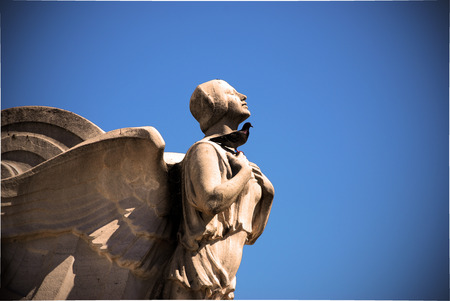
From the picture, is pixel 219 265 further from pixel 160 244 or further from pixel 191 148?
pixel 191 148

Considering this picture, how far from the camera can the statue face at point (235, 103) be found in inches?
293

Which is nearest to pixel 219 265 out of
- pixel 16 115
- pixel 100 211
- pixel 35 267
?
pixel 100 211

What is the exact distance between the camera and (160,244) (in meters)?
7.00

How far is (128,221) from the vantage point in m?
6.87

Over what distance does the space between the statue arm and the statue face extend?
0.73 m

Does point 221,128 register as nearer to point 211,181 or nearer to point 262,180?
point 262,180

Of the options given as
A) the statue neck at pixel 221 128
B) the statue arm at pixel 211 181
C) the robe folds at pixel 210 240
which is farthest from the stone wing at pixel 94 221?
the statue neck at pixel 221 128

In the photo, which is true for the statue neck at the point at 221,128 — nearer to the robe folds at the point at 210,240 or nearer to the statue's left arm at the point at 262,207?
the robe folds at the point at 210,240

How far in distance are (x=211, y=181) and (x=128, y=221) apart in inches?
40.4

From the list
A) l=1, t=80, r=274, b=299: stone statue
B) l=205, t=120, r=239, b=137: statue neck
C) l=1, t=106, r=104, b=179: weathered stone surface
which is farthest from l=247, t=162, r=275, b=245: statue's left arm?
l=1, t=106, r=104, b=179: weathered stone surface

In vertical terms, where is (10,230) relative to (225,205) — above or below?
below

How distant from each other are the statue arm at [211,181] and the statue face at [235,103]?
730 millimetres

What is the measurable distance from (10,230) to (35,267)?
0.52 metres

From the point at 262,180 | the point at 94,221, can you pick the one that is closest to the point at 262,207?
the point at 262,180
